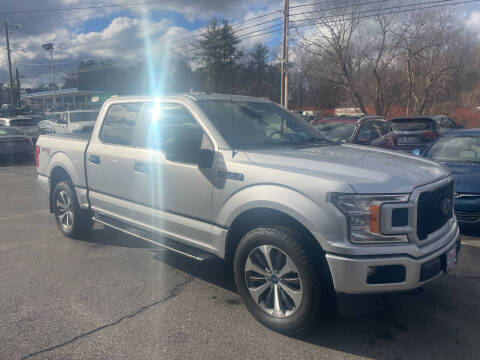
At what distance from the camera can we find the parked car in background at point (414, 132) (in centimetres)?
1200

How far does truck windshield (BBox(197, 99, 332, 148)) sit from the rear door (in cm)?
109

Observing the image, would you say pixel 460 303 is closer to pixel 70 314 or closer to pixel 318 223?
pixel 318 223

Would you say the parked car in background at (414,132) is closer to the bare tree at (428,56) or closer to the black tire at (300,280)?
the black tire at (300,280)

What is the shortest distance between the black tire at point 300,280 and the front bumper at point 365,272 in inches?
7.1

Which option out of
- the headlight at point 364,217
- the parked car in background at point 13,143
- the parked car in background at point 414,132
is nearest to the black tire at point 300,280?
the headlight at point 364,217

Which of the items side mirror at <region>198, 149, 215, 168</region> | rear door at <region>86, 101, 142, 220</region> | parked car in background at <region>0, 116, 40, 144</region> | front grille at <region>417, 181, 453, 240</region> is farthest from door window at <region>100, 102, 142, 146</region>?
parked car in background at <region>0, 116, 40, 144</region>

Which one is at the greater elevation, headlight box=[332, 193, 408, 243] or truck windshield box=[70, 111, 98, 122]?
truck windshield box=[70, 111, 98, 122]

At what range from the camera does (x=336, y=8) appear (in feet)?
92.1

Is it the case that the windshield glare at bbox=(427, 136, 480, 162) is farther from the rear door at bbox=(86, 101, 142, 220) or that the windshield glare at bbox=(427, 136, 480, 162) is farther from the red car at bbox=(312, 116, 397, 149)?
the rear door at bbox=(86, 101, 142, 220)

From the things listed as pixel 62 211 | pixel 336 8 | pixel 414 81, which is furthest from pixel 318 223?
pixel 414 81

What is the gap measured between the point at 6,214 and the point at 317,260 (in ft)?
20.9

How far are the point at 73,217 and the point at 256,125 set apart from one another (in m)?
3.01

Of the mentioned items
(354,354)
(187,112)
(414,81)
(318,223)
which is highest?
(414,81)

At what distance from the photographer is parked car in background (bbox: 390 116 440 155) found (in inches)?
472
